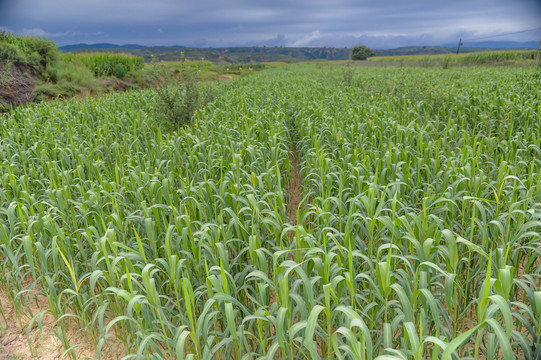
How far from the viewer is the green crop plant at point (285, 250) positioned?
75.0 inches

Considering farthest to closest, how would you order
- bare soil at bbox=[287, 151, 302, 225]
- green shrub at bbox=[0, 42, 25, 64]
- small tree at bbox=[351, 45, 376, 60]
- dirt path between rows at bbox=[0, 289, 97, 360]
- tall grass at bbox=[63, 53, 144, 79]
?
small tree at bbox=[351, 45, 376, 60], tall grass at bbox=[63, 53, 144, 79], green shrub at bbox=[0, 42, 25, 64], bare soil at bbox=[287, 151, 302, 225], dirt path between rows at bbox=[0, 289, 97, 360]

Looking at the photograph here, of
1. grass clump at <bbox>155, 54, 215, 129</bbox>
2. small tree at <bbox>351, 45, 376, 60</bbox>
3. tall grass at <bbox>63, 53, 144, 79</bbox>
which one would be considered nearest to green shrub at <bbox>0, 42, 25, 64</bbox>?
tall grass at <bbox>63, 53, 144, 79</bbox>

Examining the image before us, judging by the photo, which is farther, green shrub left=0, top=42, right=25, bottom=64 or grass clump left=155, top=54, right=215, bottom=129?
green shrub left=0, top=42, right=25, bottom=64

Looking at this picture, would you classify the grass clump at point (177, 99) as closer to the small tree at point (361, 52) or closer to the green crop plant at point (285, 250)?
the green crop plant at point (285, 250)

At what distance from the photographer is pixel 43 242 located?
10.5 ft

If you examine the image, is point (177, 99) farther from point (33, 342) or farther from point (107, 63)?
point (107, 63)

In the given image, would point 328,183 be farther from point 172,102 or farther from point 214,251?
point 172,102

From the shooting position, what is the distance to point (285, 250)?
197cm

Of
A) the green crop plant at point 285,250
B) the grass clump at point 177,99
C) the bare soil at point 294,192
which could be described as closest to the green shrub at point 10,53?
the green crop plant at point 285,250

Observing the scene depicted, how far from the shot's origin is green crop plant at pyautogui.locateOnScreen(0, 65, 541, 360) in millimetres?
1905

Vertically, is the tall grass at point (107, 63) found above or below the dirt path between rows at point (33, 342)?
above

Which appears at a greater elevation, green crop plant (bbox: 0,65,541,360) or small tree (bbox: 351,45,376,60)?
small tree (bbox: 351,45,376,60)

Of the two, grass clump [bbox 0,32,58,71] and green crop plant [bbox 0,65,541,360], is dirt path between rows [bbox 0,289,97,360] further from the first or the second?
grass clump [bbox 0,32,58,71]

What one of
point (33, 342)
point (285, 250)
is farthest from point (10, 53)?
point (285, 250)
